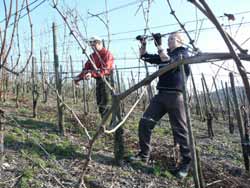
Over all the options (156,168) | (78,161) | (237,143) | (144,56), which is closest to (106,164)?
(78,161)

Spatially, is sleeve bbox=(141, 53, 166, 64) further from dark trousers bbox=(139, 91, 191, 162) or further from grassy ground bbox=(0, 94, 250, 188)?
grassy ground bbox=(0, 94, 250, 188)

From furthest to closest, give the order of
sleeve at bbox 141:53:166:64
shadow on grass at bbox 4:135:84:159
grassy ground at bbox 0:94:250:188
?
1. shadow on grass at bbox 4:135:84:159
2. sleeve at bbox 141:53:166:64
3. grassy ground at bbox 0:94:250:188

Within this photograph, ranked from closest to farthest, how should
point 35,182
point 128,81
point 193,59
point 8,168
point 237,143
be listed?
point 193,59 < point 35,182 < point 8,168 < point 237,143 < point 128,81

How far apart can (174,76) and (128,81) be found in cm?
1835

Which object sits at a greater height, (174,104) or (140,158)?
(174,104)

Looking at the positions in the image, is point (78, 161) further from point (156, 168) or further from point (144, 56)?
point (144, 56)

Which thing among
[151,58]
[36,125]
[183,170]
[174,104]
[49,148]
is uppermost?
[151,58]

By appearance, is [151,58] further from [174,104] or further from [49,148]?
[49,148]

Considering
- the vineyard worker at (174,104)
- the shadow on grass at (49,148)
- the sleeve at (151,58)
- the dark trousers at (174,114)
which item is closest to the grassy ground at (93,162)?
the shadow on grass at (49,148)

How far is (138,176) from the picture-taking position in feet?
14.5

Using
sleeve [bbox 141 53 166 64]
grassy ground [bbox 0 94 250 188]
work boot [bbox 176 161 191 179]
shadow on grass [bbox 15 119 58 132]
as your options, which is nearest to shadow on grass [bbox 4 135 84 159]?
grassy ground [bbox 0 94 250 188]

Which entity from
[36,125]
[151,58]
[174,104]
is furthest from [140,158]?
[36,125]

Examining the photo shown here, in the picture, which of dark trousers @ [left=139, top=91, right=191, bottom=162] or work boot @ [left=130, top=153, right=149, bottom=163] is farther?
work boot @ [left=130, top=153, right=149, bottom=163]

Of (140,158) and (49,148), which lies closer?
(140,158)
